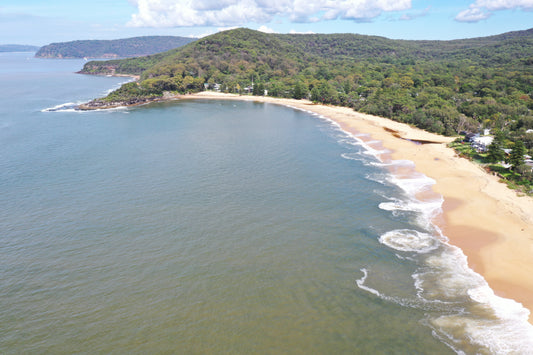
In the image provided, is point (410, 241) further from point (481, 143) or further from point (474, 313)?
point (481, 143)

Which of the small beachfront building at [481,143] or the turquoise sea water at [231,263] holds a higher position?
the small beachfront building at [481,143]

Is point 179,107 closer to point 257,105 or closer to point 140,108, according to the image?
point 140,108

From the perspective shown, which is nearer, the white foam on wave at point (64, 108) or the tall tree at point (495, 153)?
the tall tree at point (495, 153)

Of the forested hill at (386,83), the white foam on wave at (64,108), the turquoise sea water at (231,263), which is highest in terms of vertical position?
the forested hill at (386,83)

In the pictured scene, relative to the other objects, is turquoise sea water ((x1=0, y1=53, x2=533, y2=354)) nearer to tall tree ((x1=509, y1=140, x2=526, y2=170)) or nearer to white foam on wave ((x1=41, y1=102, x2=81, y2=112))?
tall tree ((x1=509, y1=140, x2=526, y2=170))

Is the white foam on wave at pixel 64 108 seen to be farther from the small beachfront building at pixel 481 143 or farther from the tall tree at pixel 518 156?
the tall tree at pixel 518 156

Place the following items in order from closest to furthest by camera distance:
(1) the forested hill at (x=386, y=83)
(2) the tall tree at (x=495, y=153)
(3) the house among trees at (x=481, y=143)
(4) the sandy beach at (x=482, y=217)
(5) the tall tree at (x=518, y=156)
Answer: (4) the sandy beach at (x=482, y=217) < (5) the tall tree at (x=518, y=156) < (2) the tall tree at (x=495, y=153) < (3) the house among trees at (x=481, y=143) < (1) the forested hill at (x=386, y=83)

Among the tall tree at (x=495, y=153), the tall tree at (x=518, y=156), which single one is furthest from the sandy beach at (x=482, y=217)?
the tall tree at (x=518, y=156)

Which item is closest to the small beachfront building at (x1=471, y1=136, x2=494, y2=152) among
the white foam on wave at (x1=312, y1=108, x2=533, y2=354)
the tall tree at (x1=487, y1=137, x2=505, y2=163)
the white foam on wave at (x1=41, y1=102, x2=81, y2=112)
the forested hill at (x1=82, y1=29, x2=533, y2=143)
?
the forested hill at (x1=82, y1=29, x2=533, y2=143)
